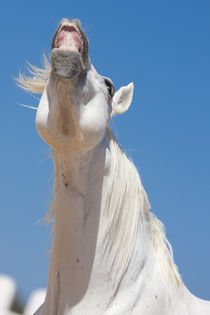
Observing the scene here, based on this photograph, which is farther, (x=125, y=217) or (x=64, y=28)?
(x=125, y=217)

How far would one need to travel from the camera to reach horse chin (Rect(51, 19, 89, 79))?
2.54 m

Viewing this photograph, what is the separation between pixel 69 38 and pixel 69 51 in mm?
116

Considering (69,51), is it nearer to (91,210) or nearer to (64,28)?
(64,28)

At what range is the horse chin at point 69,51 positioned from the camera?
2535 millimetres

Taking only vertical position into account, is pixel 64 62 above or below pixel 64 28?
below

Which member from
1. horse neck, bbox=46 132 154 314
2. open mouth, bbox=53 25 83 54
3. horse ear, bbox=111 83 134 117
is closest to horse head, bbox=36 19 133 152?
open mouth, bbox=53 25 83 54

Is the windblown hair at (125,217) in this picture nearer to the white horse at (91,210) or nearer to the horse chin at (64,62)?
the white horse at (91,210)

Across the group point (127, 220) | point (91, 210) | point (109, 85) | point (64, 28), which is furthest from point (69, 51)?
point (127, 220)

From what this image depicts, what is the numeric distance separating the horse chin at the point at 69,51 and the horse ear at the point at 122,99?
0.72 meters

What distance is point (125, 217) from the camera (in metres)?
3.04

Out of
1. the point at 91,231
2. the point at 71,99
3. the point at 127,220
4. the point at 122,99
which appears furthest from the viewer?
A: the point at 122,99

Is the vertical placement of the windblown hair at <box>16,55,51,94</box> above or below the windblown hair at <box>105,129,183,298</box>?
above

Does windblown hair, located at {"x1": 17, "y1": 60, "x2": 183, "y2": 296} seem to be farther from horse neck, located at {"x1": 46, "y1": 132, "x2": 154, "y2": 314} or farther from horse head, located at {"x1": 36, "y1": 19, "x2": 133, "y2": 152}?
horse head, located at {"x1": 36, "y1": 19, "x2": 133, "y2": 152}

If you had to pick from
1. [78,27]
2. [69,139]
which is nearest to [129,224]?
[69,139]
